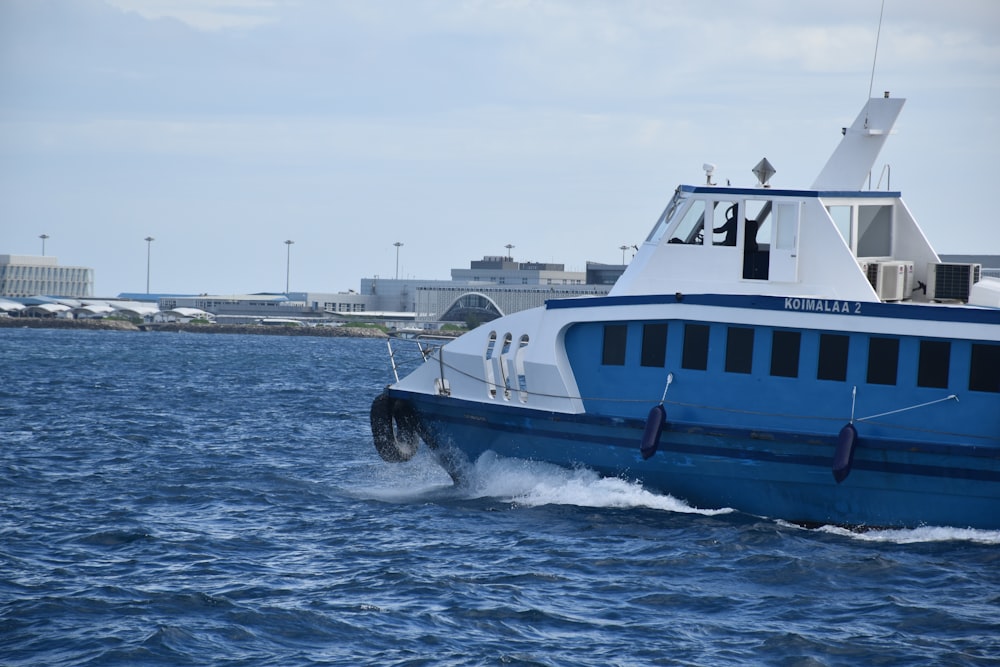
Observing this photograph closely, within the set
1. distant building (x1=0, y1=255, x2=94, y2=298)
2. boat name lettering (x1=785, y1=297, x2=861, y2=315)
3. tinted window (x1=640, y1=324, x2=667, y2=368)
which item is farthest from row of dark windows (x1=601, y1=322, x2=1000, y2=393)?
distant building (x1=0, y1=255, x2=94, y2=298)

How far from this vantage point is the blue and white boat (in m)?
18.0

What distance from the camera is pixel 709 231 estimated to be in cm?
2055

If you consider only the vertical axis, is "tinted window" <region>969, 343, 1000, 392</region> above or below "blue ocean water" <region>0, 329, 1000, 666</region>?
above

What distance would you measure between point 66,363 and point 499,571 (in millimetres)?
53242

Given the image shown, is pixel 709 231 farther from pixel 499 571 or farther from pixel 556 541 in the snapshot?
pixel 499 571

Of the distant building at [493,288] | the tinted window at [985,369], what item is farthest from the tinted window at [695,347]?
the distant building at [493,288]

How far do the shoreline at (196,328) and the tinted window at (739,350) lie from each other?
401 feet

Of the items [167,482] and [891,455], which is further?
[167,482]

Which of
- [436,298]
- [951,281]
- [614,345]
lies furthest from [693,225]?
[436,298]

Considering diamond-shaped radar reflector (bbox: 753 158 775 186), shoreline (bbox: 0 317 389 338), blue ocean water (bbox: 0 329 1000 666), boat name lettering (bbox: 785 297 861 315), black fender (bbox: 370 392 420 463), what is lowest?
shoreline (bbox: 0 317 389 338)

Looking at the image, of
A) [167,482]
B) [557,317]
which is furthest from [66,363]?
[557,317]

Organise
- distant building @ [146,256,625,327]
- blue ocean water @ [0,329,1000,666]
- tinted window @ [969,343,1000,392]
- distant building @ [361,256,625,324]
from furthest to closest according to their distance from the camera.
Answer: distant building @ [146,256,625,327], distant building @ [361,256,625,324], tinted window @ [969,343,1000,392], blue ocean water @ [0,329,1000,666]

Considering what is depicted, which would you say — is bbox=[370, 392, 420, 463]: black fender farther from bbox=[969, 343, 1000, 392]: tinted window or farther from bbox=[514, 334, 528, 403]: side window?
bbox=[969, 343, 1000, 392]: tinted window

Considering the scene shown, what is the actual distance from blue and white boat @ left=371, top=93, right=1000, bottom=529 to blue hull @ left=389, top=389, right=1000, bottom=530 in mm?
24
